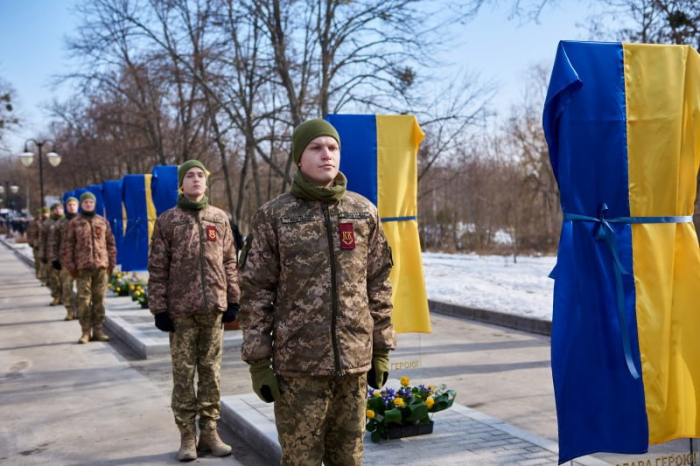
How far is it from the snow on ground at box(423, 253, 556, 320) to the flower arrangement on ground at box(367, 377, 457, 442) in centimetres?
614

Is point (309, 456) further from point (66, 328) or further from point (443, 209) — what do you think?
point (443, 209)

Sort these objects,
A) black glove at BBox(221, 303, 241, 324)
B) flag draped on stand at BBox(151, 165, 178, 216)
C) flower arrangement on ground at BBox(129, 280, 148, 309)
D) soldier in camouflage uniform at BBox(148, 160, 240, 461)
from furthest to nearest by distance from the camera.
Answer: flower arrangement on ground at BBox(129, 280, 148, 309), flag draped on stand at BBox(151, 165, 178, 216), black glove at BBox(221, 303, 241, 324), soldier in camouflage uniform at BBox(148, 160, 240, 461)

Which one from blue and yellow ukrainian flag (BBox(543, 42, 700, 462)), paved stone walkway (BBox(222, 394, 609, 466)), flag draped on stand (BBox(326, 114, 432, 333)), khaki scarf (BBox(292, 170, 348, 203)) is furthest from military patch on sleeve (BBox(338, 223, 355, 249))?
flag draped on stand (BBox(326, 114, 432, 333))

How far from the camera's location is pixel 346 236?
11.4 ft

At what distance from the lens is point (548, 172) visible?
3716 centimetres

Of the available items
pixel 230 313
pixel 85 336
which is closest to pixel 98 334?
pixel 85 336

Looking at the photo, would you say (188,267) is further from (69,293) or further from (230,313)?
(69,293)

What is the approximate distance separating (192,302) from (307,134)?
2.53 m

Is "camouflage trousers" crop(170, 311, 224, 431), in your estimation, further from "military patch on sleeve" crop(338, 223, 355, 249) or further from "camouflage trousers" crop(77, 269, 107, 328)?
"camouflage trousers" crop(77, 269, 107, 328)

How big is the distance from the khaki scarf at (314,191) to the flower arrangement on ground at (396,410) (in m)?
2.41

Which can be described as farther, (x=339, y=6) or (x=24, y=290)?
(x=24, y=290)

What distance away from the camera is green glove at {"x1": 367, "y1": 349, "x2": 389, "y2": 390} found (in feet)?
11.8

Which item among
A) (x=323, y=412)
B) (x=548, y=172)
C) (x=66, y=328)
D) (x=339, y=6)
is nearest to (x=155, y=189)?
(x=66, y=328)

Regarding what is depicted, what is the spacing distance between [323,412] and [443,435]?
7.84 ft
